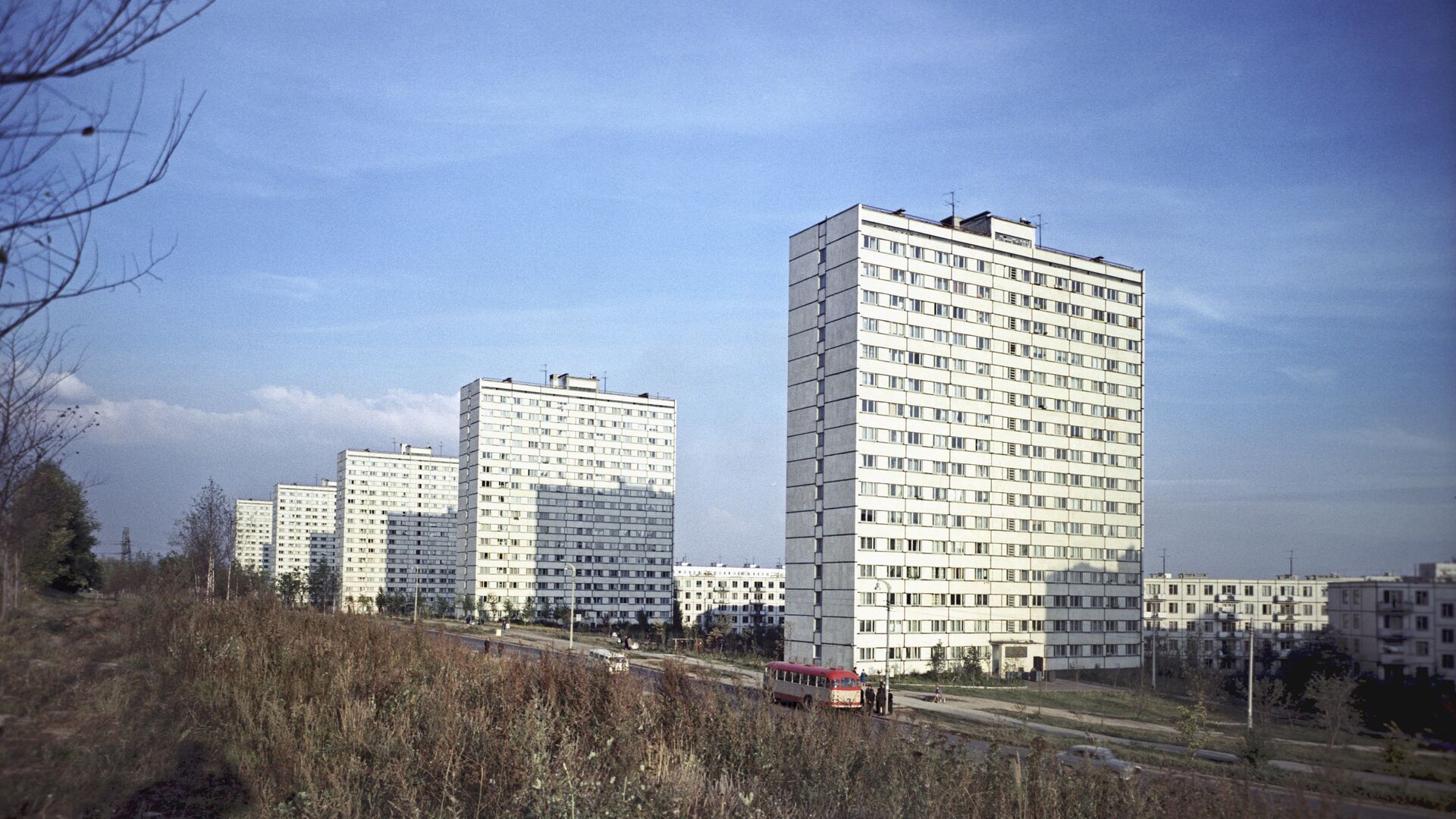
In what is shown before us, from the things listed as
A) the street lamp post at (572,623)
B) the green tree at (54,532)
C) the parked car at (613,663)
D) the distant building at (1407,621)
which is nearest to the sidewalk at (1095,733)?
the distant building at (1407,621)

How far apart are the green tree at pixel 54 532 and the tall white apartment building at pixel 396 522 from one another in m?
76.2

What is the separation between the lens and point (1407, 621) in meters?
7.45

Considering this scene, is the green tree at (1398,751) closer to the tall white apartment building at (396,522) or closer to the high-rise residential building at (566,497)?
the high-rise residential building at (566,497)

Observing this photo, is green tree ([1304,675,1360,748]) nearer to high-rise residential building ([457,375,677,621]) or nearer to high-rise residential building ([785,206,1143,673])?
high-rise residential building ([785,206,1143,673])

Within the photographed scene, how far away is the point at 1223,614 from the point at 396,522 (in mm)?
126711

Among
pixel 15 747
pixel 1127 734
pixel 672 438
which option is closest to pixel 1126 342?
pixel 1127 734

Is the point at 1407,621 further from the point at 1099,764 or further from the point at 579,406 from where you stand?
the point at 579,406

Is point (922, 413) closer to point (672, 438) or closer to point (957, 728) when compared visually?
point (957, 728)

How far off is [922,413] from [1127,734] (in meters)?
35.7

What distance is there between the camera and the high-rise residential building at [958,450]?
214 ft

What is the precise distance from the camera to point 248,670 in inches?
816

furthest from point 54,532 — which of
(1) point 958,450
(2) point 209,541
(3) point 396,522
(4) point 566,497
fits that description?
(3) point 396,522

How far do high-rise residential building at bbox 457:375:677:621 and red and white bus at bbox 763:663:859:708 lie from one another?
82.6 m

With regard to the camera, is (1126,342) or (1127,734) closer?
(1127,734)
